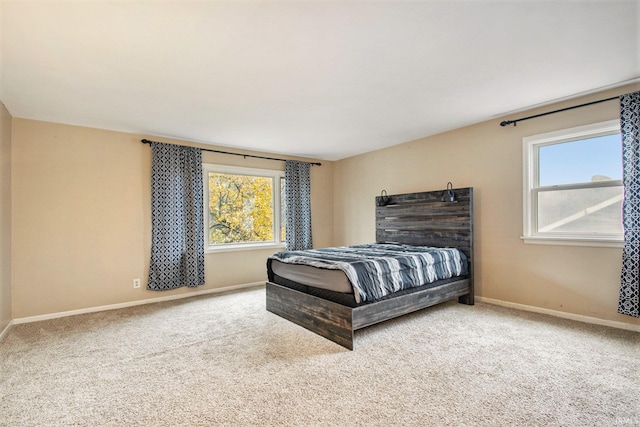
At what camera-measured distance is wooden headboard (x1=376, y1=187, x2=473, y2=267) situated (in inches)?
155

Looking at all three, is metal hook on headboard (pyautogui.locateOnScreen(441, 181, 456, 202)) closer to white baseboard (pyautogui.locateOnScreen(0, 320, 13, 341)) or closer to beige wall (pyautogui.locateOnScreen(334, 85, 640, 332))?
beige wall (pyautogui.locateOnScreen(334, 85, 640, 332))

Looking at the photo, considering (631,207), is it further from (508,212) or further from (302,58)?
(302,58)

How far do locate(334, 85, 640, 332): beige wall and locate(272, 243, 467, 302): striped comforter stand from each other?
1.68 ft

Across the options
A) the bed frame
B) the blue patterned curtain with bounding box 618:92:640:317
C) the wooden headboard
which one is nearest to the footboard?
the bed frame

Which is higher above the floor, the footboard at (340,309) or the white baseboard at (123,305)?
the footboard at (340,309)

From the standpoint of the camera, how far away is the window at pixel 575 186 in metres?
3.02

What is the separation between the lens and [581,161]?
3.23m

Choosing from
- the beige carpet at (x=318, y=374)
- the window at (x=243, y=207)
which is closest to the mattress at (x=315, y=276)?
the beige carpet at (x=318, y=374)

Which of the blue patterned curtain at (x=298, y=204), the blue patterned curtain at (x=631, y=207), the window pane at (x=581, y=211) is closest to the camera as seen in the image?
the blue patterned curtain at (x=631, y=207)

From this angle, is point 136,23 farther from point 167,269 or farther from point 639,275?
point 639,275

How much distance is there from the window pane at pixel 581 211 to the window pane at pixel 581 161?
135mm

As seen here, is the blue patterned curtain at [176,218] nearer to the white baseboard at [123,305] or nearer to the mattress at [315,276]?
the white baseboard at [123,305]

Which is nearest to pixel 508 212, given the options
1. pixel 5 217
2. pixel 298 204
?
pixel 298 204

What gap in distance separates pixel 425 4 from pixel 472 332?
9.22ft
